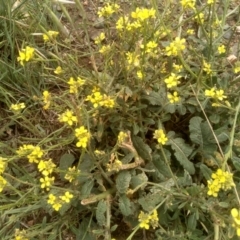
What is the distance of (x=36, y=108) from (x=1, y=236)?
1.74ft

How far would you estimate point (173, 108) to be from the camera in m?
1.63

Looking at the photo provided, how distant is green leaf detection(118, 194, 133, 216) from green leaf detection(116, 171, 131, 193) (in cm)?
3

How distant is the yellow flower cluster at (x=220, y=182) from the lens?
1.26m

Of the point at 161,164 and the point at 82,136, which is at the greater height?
the point at 82,136

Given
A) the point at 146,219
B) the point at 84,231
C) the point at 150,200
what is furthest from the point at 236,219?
the point at 84,231

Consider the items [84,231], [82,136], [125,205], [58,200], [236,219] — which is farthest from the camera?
[84,231]

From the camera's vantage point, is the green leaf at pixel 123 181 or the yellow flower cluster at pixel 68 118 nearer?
the yellow flower cluster at pixel 68 118

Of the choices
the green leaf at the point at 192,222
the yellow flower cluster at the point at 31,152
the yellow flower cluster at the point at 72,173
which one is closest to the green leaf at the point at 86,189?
the yellow flower cluster at the point at 72,173

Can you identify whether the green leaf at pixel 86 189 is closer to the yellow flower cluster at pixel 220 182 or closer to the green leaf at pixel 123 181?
the green leaf at pixel 123 181

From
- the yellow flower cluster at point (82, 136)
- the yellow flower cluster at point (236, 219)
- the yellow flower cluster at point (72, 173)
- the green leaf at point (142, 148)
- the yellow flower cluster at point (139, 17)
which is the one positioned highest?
the yellow flower cluster at point (139, 17)

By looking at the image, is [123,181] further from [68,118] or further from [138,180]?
[68,118]

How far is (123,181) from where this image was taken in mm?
1537

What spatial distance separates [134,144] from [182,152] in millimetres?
164

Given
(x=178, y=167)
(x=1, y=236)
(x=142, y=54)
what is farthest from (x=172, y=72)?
(x=1, y=236)
